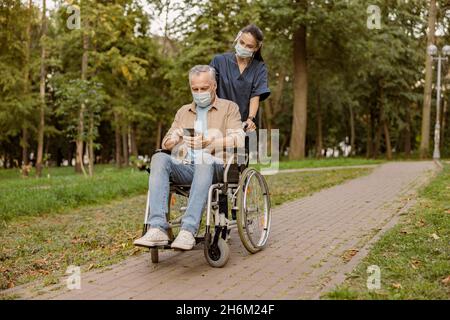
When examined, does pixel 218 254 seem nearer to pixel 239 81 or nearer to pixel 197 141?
pixel 197 141

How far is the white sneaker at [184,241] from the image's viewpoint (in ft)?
12.3

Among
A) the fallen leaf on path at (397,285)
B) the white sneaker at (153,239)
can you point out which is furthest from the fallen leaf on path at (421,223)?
the white sneaker at (153,239)

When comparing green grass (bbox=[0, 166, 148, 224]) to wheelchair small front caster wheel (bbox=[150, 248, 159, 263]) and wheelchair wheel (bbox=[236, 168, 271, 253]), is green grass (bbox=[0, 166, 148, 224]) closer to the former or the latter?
wheelchair small front caster wheel (bbox=[150, 248, 159, 263])

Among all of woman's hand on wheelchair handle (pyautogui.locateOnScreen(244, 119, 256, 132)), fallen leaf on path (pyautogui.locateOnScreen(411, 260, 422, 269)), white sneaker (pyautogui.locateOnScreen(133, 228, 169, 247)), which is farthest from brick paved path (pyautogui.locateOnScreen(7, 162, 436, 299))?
woman's hand on wheelchair handle (pyautogui.locateOnScreen(244, 119, 256, 132))

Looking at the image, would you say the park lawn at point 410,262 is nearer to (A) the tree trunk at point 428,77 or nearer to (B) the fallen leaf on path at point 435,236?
(B) the fallen leaf on path at point 435,236

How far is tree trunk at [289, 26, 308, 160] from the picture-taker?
20.5 meters

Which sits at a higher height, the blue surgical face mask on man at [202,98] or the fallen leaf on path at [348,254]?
the blue surgical face mask on man at [202,98]

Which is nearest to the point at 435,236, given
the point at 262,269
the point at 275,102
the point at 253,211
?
the point at 253,211

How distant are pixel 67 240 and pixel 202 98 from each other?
234 centimetres

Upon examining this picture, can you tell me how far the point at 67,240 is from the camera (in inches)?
222

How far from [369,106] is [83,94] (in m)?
21.4

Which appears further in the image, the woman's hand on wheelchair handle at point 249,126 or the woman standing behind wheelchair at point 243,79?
the woman standing behind wheelchair at point 243,79
